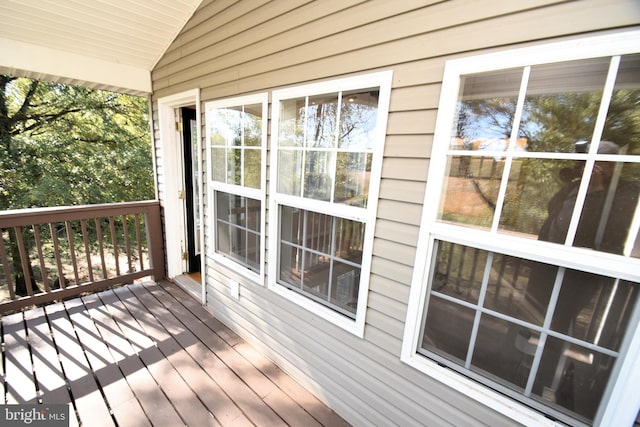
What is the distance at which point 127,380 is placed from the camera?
5.77 feet

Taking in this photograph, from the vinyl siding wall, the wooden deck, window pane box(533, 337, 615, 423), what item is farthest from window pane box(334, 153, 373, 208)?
the wooden deck

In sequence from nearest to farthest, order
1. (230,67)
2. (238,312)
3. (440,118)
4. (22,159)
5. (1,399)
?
(440,118) → (1,399) → (230,67) → (238,312) → (22,159)

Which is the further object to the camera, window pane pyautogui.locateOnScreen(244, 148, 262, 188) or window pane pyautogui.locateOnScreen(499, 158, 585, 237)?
window pane pyautogui.locateOnScreen(244, 148, 262, 188)

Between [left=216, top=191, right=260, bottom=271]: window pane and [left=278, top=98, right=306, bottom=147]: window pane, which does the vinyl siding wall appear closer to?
[left=278, top=98, right=306, bottom=147]: window pane

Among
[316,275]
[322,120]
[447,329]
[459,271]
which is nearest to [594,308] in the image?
[459,271]

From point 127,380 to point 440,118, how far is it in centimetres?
257

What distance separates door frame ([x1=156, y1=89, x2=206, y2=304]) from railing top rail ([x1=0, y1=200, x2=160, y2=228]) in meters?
0.26

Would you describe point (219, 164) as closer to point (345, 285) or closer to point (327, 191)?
point (327, 191)

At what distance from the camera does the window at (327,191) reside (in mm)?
1339

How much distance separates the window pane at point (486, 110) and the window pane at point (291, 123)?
0.93 m

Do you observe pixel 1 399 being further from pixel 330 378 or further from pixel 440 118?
pixel 440 118

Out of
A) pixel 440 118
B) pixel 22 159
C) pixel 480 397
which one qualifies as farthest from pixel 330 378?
pixel 22 159

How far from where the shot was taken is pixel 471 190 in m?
1.06

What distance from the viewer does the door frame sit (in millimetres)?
2869
